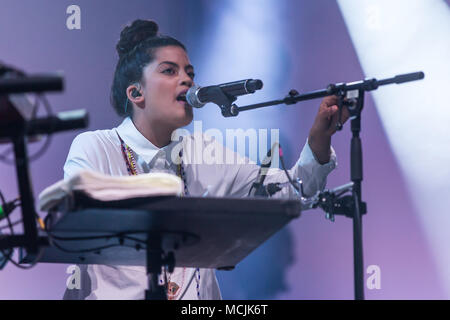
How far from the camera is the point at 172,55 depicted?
2592mm

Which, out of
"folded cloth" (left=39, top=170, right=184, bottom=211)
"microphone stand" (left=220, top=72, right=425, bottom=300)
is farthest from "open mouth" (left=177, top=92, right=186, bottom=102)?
"folded cloth" (left=39, top=170, right=184, bottom=211)

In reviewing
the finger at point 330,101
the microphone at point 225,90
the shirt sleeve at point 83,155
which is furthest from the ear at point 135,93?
the finger at point 330,101

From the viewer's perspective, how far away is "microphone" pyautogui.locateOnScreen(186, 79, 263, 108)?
1826 millimetres

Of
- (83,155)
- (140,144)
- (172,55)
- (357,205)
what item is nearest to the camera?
(357,205)

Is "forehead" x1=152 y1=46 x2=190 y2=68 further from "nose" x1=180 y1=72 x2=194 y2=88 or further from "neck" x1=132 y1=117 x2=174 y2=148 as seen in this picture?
"neck" x1=132 y1=117 x2=174 y2=148

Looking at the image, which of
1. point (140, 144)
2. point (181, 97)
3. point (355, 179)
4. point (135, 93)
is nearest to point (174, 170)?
point (140, 144)

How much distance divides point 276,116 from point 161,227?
154 cm

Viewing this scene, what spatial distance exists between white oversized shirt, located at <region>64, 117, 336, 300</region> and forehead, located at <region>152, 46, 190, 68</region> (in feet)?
0.94

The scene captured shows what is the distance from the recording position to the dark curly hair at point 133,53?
2.64m

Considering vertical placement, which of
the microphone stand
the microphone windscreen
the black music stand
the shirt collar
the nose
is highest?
the nose

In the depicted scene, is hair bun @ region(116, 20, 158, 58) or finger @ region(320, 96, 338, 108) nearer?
finger @ region(320, 96, 338, 108)

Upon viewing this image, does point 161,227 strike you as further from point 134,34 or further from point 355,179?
point 134,34

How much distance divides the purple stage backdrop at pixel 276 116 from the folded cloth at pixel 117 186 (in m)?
1.56

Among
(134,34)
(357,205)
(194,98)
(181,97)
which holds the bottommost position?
(357,205)
